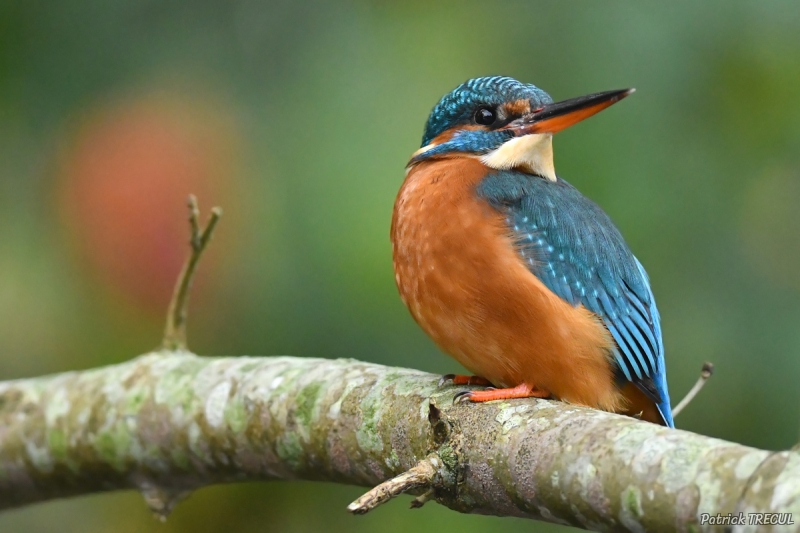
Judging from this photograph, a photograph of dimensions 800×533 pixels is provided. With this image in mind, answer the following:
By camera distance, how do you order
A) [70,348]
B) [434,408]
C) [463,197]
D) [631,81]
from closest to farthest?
[434,408], [463,197], [631,81], [70,348]

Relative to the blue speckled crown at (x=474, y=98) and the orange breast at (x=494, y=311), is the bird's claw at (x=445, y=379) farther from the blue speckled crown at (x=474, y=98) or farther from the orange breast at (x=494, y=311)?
the blue speckled crown at (x=474, y=98)

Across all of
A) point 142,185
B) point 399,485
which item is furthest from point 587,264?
point 142,185

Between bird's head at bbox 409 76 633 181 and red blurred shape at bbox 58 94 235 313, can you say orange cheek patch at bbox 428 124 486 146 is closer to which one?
bird's head at bbox 409 76 633 181

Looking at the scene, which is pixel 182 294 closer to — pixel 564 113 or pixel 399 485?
pixel 564 113

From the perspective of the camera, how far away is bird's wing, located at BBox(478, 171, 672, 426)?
2.40 metres

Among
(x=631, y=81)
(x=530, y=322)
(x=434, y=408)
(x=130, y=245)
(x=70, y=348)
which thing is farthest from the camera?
(x=70, y=348)

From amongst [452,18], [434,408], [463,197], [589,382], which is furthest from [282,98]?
[434,408]

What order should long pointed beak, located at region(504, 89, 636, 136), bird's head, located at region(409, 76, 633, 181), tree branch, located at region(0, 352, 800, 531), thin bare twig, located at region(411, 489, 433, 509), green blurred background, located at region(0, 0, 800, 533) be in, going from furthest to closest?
green blurred background, located at region(0, 0, 800, 533), bird's head, located at region(409, 76, 633, 181), long pointed beak, located at region(504, 89, 636, 136), thin bare twig, located at region(411, 489, 433, 509), tree branch, located at region(0, 352, 800, 531)

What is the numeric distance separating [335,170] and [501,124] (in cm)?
60

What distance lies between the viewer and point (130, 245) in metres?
3.20

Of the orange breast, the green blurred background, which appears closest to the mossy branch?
the orange breast

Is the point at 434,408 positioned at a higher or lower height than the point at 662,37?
lower

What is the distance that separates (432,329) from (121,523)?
6.43ft

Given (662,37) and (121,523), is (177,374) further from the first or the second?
(662,37)
